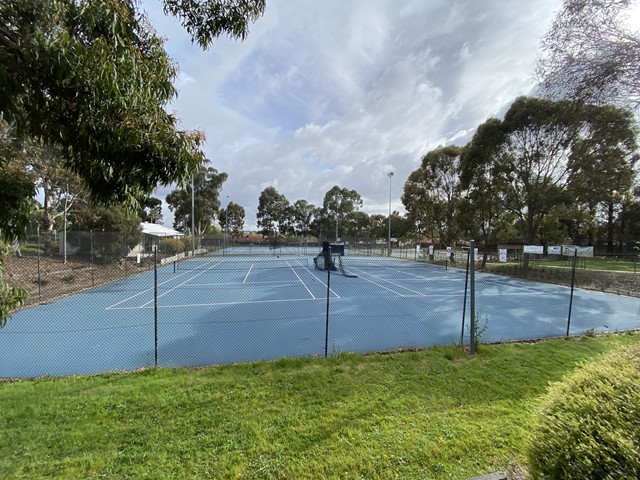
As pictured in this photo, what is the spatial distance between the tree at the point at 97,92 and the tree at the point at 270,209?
233 feet

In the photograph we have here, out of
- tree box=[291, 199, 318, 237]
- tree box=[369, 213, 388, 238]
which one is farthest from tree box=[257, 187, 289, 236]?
tree box=[369, 213, 388, 238]

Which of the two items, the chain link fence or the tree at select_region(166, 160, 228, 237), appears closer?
the chain link fence

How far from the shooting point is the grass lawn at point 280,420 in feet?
8.57

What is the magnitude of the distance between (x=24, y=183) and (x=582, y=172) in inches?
1003

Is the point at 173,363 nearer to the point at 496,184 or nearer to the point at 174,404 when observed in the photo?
the point at 174,404

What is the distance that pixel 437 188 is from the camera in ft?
116

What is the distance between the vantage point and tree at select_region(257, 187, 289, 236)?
73.1 m

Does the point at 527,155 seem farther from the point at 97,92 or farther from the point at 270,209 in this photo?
the point at 270,209

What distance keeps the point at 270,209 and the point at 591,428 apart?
7310 centimetres

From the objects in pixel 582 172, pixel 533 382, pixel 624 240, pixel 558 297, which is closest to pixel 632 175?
pixel 582 172

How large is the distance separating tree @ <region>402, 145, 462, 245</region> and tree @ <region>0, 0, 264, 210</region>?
110 ft

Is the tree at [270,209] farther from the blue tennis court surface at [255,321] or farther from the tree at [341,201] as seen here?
the blue tennis court surface at [255,321]

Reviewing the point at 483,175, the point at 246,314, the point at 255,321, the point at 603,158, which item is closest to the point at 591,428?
the point at 255,321

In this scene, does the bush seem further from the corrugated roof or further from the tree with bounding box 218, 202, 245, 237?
the tree with bounding box 218, 202, 245, 237
